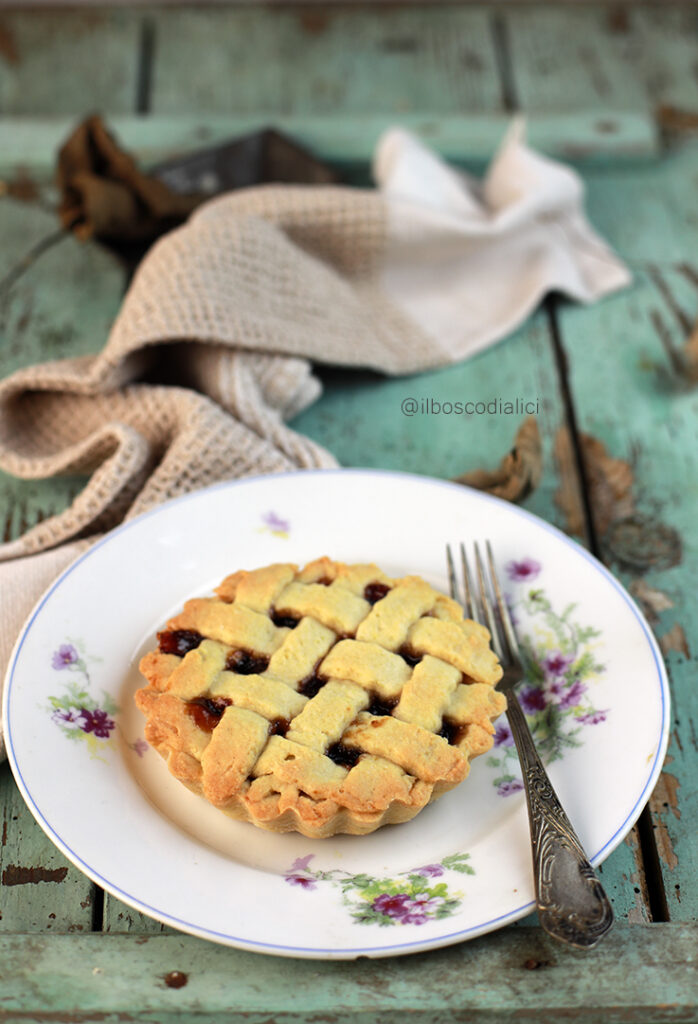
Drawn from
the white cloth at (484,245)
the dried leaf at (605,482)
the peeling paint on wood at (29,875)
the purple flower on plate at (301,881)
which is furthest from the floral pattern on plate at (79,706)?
the white cloth at (484,245)

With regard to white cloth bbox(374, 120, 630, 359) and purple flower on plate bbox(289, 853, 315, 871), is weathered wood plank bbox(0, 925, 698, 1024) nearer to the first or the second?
purple flower on plate bbox(289, 853, 315, 871)

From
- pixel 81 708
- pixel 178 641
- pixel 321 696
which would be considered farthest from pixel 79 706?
pixel 321 696

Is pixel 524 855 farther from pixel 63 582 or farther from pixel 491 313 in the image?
pixel 491 313

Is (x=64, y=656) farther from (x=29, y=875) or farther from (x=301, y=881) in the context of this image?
(x=301, y=881)

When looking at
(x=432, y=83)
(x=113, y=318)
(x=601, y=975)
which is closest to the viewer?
(x=601, y=975)

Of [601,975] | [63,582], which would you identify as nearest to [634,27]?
[63,582]

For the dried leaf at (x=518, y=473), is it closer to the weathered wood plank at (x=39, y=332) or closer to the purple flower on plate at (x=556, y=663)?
the purple flower on plate at (x=556, y=663)
